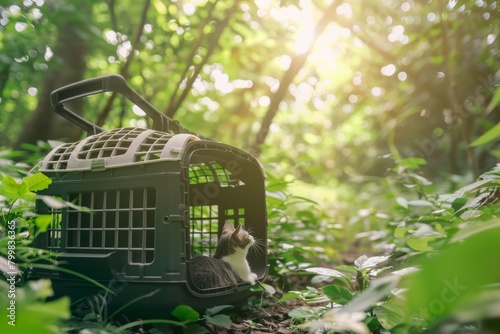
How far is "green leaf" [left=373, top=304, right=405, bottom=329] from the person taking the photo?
1.16 meters

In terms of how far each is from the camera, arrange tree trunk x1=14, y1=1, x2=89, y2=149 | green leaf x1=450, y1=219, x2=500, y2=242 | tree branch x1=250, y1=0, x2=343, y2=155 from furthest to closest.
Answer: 1. tree trunk x1=14, y1=1, x2=89, y2=149
2. tree branch x1=250, y1=0, x2=343, y2=155
3. green leaf x1=450, y1=219, x2=500, y2=242

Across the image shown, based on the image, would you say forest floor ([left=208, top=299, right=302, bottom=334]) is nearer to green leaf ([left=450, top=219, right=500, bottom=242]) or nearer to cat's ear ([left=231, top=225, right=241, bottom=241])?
cat's ear ([left=231, top=225, right=241, bottom=241])

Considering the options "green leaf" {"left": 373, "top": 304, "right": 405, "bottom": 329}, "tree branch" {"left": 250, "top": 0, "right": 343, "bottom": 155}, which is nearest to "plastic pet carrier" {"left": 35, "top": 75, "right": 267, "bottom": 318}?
"green leaf" {"left": 373, "top": 304, "right": 405, "bottom": 329}

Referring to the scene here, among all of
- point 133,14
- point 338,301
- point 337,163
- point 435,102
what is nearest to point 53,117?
point 133,14

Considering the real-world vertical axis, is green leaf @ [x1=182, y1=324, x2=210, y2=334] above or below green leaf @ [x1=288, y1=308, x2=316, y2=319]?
below

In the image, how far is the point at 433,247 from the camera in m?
1.49

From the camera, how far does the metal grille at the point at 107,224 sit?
1.50 metres

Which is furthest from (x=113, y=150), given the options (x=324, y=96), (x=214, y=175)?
(x=324, y=96)

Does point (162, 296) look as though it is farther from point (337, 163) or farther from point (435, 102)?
point (337, 163)

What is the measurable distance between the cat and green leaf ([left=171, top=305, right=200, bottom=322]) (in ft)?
0.78

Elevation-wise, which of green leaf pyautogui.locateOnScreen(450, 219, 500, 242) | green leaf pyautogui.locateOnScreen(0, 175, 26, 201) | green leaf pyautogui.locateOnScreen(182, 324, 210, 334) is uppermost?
green leaf pyautogui.locateOnScreen(0, 175, 26, 201)

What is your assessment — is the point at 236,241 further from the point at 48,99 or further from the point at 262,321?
the point at 48,99

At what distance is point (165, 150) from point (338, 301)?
29.1 inches

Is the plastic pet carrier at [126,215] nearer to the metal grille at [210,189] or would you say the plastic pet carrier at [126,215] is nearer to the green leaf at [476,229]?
the metal grille at [210,189]
